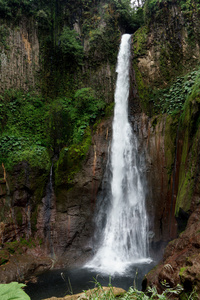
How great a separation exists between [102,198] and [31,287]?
182 inches

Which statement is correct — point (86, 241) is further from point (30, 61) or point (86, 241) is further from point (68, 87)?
point (30, 61)

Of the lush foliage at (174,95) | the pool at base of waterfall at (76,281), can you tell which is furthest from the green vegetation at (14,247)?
the lush foliage at (174,95)

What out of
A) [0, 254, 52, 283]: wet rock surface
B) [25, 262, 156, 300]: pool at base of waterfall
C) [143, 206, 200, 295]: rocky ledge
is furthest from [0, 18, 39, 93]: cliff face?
[143, 206, 200, 295]: rocky ledge

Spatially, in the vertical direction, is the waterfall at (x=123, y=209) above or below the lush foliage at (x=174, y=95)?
below

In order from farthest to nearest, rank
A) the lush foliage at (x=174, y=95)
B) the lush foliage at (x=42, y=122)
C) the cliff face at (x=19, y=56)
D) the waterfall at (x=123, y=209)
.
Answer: the cliff face at (x=19, y=56) → the lush foliage at (x=42, y=122) → the lush foliage at (x=174, y=95) → the waterfall at (x=123, y=209)

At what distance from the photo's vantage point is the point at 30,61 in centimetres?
1291

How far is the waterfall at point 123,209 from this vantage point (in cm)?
857

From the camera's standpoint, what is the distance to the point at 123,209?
9734mm

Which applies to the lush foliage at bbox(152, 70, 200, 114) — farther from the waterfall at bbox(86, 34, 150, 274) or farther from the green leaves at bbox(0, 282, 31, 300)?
the green leaves at bbox(0, 282, 31, 300)

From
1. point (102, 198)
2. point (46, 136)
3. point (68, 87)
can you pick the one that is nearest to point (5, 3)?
point (68, 87)

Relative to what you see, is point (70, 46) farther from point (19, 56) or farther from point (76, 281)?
point (76, 281)

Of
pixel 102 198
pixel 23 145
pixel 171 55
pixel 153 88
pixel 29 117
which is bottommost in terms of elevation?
pixel 102 198

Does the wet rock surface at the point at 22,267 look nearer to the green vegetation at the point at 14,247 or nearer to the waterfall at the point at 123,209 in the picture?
the green vegetation at the point at 14,247

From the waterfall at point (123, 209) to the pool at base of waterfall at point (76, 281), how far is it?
46cm
